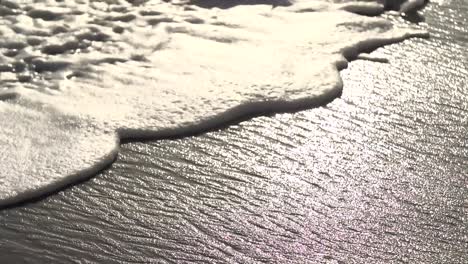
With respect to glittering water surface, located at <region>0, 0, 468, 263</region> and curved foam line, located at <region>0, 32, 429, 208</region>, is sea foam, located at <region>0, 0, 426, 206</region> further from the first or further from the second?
glittering water surface, located at <region>0, 0, 468, 263</region>

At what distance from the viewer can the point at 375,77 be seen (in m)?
3.76

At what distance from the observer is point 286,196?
2.90 meters

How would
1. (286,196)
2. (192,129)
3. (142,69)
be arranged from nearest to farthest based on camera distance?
1. (286,196)
2. (192,129)
3. (142,69)

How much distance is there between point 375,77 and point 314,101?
434 mm

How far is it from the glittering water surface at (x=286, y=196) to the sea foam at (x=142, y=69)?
0.40 feet

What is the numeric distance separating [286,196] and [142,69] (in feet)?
4.06

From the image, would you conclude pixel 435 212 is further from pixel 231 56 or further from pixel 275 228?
pixel 231 56

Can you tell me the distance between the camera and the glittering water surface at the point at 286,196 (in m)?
2.63

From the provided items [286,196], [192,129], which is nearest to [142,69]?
[192,129]

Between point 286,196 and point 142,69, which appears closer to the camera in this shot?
point 286,196

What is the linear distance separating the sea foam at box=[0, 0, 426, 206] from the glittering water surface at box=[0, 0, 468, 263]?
121 millimetres

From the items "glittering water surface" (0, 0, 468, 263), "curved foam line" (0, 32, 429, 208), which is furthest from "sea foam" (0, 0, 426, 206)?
"glittering water surface" (0, 0, 468, 263)

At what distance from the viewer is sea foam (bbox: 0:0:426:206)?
10.4 feet

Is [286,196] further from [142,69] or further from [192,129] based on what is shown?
[142,69]
